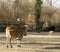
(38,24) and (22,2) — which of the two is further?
(22,2)

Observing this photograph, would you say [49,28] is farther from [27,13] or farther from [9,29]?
[9,29]

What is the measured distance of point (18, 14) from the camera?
165ft

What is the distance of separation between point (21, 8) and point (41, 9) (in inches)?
155

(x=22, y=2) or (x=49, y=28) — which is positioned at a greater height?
(x=22, y=2)

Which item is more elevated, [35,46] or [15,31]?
[15,31]

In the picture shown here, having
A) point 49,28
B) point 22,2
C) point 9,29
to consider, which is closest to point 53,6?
point 22,2

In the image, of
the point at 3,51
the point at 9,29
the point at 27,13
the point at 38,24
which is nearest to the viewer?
the point at 3,51

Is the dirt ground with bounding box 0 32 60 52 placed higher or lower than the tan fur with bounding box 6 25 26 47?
lower

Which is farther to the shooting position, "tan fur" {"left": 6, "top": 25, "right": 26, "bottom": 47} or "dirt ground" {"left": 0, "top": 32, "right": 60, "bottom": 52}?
"tan fur" {"left": 6, "top": 25, "right": 26, "bottom": 47}

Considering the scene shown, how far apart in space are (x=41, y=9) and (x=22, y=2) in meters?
5.66

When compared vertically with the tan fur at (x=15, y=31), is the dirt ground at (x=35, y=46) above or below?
below

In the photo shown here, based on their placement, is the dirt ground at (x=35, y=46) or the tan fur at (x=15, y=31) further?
the tan fur at (x=15, y=31)

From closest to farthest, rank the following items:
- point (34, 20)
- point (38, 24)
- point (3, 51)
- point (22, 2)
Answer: point (3, 51) → point (38, 24) → point (34, 20) → point (22, 2)

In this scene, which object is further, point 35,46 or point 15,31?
point 35,46
